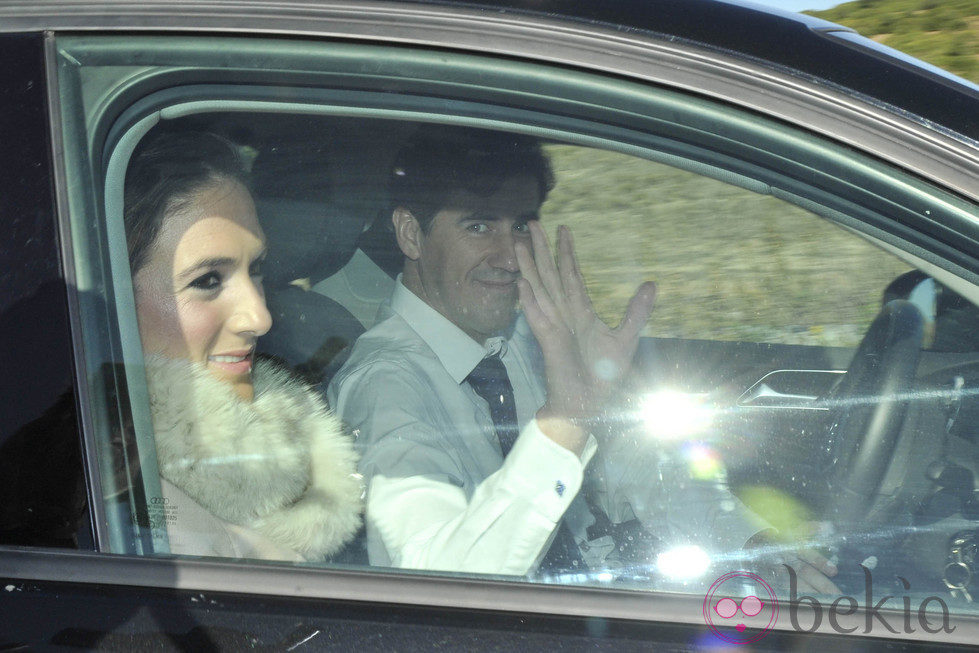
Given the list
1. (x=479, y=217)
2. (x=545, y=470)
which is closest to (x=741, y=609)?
(x=545, y=470)

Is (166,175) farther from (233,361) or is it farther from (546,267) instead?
(546,267)

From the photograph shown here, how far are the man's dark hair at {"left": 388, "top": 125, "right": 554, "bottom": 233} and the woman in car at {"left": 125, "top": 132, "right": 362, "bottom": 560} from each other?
25cm

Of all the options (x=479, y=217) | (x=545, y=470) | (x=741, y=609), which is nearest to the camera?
(x=741, y=609)

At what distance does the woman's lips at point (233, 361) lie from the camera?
60.8 inches

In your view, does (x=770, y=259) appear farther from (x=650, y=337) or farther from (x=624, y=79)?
(x=624, y=79)

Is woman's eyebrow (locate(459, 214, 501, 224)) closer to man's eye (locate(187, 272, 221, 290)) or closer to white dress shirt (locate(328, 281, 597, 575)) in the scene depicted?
white dress shirt (locate(328, 281, 597, 575))

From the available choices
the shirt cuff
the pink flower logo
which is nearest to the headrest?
the shirt cuff

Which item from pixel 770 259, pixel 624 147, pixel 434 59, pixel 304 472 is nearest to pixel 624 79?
pixel 624 147

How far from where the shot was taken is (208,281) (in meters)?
1.55

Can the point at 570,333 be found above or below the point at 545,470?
above

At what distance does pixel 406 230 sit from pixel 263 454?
0.40 m

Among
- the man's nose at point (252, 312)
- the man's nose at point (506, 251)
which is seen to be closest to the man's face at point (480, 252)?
the man's nose at point (506, 251)

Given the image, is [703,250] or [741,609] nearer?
[741,609]

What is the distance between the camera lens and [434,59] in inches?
52.4
